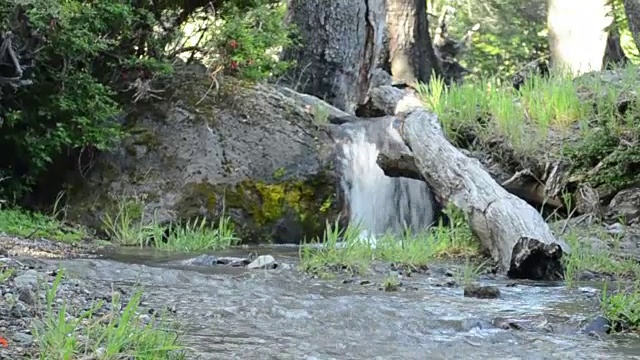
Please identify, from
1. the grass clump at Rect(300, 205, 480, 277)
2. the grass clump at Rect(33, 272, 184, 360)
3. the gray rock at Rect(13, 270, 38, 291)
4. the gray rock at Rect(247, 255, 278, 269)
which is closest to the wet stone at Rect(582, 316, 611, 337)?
the grass clump at Rect(33, 272, 184, 360)

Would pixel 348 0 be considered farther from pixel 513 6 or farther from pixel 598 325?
pixel 513 6

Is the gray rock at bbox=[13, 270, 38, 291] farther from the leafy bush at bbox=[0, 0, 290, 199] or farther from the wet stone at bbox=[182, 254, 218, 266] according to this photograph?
the leafy bush at bbox=[0, 0, 290, 199]

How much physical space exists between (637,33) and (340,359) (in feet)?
11.1

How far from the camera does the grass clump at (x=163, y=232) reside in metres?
7.93

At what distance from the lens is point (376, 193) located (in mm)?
9719

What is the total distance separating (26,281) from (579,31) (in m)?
11.6

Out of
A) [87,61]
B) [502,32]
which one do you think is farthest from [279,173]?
[502,32]

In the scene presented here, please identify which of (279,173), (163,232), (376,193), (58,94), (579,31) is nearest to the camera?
(163,232)

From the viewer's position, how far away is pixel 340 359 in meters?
3.19

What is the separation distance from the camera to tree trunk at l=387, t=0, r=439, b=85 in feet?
48.9

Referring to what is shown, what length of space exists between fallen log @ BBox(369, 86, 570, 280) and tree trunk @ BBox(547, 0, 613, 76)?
19.9ft

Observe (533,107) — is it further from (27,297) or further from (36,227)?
(27,297)

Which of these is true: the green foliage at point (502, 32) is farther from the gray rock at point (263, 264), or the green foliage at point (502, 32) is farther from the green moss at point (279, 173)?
the gray rock at point (263, 264)

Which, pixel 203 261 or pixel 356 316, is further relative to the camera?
pixel 203 261
